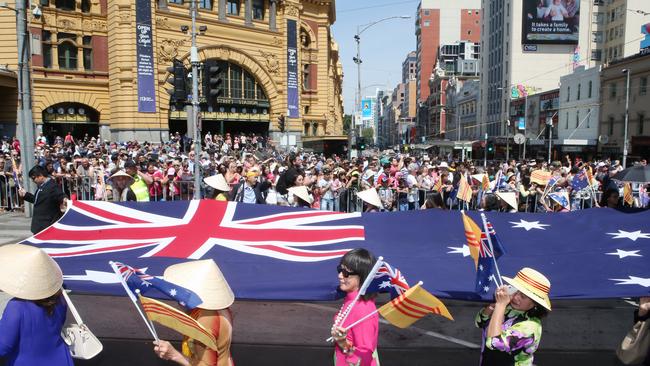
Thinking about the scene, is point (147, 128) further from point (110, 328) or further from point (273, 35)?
point (110, 328)

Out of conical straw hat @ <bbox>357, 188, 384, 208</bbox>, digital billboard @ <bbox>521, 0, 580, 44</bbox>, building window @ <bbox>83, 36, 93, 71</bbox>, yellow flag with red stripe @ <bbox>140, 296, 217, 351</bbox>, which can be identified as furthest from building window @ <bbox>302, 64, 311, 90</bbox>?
yellow flag with red stripe @ <bbox>140, 296, 217, 351</bbox>

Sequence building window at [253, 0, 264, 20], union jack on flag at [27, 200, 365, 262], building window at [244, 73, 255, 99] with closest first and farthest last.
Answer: union jack on flag at [27, 200, 365, 262]
building window at [244, 73, 255, 99]
building window at [253, 0, 264, 20]

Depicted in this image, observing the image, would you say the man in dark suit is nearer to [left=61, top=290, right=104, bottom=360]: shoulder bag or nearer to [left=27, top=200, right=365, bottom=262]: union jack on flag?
[left=27, top=200, right=365, bottom=262]: union jack on flag

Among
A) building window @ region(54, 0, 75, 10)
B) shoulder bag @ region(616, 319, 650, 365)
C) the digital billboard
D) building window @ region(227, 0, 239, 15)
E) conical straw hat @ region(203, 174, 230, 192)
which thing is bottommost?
shoulder bag @ region(616, 319, 650, 365)

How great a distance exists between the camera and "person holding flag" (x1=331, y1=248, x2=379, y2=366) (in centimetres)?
344

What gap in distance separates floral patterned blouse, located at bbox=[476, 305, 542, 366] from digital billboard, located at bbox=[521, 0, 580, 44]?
78639mm

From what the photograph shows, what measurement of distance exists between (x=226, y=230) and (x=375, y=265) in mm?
3314

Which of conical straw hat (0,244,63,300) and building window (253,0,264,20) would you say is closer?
conical straw hat (0,244,63,300)

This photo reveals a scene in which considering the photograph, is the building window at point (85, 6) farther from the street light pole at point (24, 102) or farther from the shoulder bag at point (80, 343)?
the shoulder bag at point (80, 343)

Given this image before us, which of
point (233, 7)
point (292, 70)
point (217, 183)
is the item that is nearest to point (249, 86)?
point (292, 70)

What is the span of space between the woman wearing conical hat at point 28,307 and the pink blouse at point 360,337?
196 cm

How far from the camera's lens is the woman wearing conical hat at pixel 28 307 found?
3139 mm

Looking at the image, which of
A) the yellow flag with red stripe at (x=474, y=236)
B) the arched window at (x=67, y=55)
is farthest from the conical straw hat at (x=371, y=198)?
the arched window at (x=67, y=55)

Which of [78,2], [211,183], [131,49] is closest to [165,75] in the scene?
[131,49]
